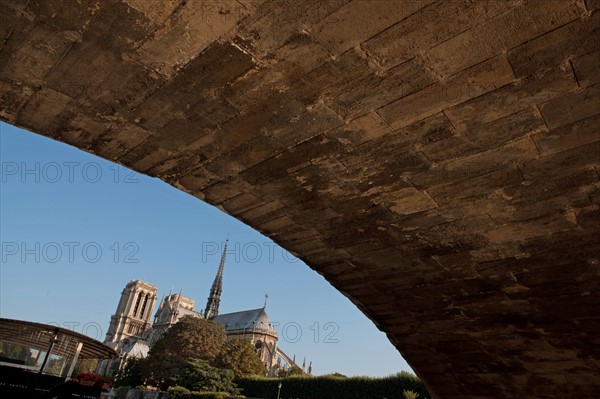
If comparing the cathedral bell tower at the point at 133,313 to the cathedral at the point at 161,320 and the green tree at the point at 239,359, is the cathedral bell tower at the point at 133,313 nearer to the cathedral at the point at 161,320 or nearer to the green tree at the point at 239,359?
the cathedral at the point at 161,320

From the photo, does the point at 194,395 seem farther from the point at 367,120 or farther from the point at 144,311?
the point at 144,311

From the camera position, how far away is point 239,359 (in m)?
42.2

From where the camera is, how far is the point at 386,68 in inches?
105

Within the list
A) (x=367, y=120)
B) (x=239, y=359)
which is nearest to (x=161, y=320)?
(x=239, y=359)

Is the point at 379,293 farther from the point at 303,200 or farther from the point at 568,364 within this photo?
the point at 568,364

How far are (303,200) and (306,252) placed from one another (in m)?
1.22

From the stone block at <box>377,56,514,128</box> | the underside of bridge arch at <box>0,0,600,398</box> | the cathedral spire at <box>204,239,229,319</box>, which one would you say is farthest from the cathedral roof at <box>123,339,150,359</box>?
the stone block at <box>377,56,514,128</box>

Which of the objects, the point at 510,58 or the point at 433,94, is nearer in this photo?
the point at 510,58

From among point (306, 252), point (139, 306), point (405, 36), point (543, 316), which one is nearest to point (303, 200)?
point (306, 252)

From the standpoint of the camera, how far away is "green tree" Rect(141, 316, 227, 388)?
4219 centimetres

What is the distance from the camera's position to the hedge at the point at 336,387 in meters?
24.7

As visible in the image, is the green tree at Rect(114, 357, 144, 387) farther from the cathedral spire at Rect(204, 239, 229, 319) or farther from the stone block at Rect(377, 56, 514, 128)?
the stone block at Rect(377, 56, 514, 128)

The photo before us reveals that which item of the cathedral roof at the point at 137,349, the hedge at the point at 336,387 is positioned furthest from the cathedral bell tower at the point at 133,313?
the hedge at the point at 336,387

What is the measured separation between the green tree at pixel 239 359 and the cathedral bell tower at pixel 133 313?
162ft
